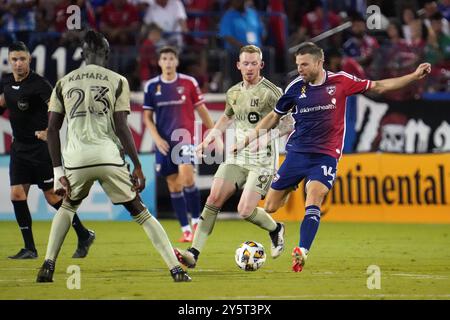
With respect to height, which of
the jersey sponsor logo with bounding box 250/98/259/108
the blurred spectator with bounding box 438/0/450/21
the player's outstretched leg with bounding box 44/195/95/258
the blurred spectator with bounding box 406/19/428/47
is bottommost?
the player's outstretched leg with bounding box 44/195/95/258

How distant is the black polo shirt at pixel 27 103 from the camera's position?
12703 mm

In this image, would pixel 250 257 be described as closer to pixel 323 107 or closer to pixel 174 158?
pixel 323 107

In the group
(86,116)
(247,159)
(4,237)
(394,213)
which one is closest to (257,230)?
(394,213)

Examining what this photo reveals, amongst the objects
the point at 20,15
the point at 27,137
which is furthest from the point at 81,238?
the point at 20,15

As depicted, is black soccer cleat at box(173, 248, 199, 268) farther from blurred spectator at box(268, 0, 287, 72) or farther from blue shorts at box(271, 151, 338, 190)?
blurred spectator at box(268, 0, 287, 72)

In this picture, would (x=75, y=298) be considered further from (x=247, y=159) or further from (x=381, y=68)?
(x=381, y=68)

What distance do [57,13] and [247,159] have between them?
9040 mm

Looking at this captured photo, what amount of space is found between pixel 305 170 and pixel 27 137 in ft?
12.2

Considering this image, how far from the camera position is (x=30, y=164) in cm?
1312

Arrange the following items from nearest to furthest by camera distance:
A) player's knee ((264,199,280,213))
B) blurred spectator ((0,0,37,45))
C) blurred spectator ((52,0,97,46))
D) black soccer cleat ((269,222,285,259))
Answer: player's knee ((264,199,280,213)) → black soccer cleat ((269,222,285,259)) → blurred spectator ((52,0,97,46)) → blurred spectator ((0,0,37,45))

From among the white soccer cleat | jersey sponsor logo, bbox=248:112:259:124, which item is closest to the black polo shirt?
jersey sponsor logo, bbox=248:112:259:124

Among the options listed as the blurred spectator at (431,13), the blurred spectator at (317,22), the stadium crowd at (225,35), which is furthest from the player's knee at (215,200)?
the blurred spectator at (431,13)

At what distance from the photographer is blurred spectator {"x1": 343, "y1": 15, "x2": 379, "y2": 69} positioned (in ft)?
66.2

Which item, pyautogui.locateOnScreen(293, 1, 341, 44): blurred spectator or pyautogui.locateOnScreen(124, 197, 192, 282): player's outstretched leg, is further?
pyautogui.locateOnScreen(293, 1, 341, 44): blurred spectator
